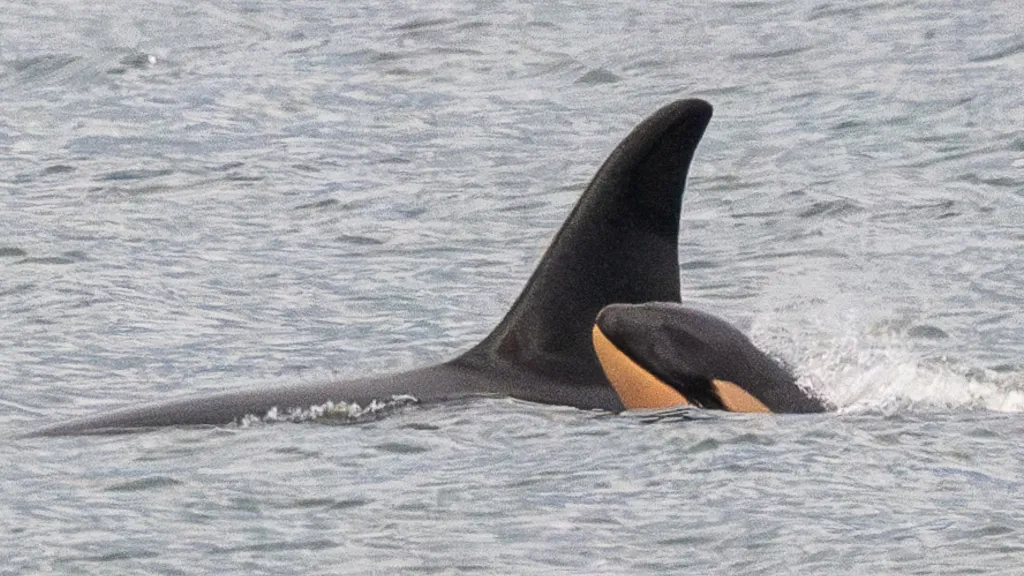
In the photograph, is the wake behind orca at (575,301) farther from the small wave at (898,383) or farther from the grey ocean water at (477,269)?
the small wave at (898,383)

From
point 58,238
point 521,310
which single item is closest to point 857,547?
point 521,310

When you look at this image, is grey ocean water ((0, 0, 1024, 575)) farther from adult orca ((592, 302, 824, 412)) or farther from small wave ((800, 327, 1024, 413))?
adult orca ((592, 302, 824, 412))

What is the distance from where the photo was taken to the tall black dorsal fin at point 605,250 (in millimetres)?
10812

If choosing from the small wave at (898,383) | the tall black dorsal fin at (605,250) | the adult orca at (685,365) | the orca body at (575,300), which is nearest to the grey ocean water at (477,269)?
the small wave at (898,383)

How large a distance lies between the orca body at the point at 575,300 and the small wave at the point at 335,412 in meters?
0.04

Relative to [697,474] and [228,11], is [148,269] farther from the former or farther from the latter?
[228,11]

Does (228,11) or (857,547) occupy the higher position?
(228,11)

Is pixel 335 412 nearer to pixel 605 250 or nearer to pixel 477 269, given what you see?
pixel 605 250

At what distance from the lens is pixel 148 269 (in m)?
15.5

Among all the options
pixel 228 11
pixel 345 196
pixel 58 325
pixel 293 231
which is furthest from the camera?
pixel 228 11

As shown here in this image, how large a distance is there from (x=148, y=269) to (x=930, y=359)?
18.3 ft

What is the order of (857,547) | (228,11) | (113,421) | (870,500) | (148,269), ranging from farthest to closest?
1. (228,11)
2. (148,269)
3. (113,421)
4. (870,500)
5. (857,547)

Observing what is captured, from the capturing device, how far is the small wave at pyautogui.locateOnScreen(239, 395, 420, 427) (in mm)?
10641

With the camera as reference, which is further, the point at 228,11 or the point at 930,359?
the point at 228,11
